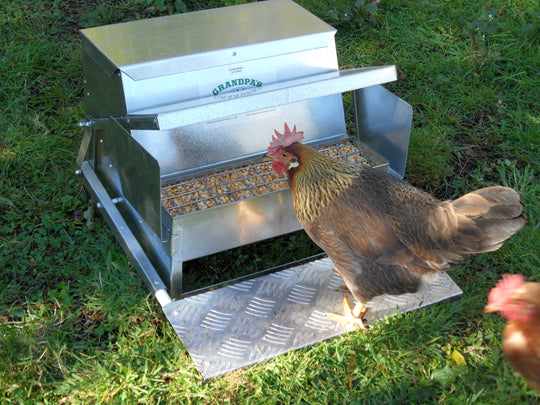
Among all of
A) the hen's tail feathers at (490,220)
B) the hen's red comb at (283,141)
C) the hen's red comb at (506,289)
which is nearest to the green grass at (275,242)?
the hen's tail feathers at (490,220)

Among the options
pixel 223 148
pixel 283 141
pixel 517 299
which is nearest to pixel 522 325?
pixel 517 299

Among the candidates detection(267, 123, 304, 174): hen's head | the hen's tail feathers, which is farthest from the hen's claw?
detection(267, 123, 304, 174): hen's head

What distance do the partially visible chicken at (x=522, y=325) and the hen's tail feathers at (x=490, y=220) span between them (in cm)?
51

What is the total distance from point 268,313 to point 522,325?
122 cm

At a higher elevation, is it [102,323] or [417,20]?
[417,20]

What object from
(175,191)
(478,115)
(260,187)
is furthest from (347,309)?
(478,115)

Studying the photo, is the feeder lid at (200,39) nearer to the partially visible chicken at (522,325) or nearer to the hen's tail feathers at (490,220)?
the hen's tail feathers at (490,220)

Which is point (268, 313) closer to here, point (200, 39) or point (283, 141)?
point (283, 141)

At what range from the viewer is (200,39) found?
3.03 meters

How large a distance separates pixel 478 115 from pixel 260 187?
215cm

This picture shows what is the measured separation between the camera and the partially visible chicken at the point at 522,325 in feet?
5.99

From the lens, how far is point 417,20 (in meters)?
4.90

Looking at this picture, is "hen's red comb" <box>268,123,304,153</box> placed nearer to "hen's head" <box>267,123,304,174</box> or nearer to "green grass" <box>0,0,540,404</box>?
"hen's head" <box>267,123,304,174</box>

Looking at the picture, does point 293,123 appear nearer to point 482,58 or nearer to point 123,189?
point 123,189
